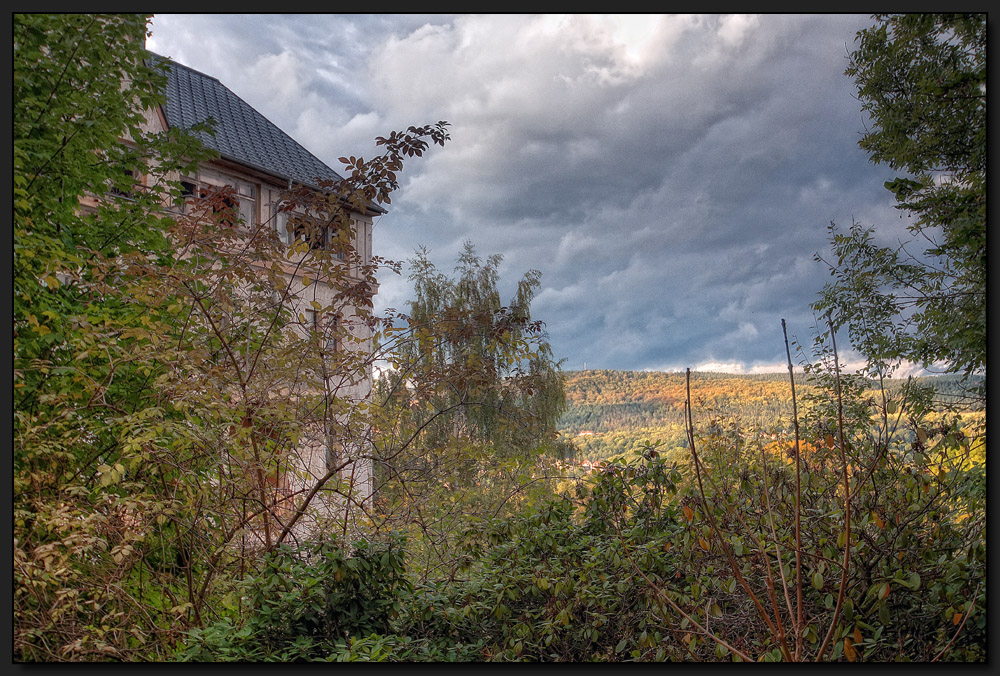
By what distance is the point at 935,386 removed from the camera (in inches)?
79.0

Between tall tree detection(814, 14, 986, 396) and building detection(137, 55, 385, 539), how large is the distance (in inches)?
80.1

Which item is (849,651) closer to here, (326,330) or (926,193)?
(926,193)

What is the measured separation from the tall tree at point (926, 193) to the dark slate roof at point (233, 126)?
2096 millimetres

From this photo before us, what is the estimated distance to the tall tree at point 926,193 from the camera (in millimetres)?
1882

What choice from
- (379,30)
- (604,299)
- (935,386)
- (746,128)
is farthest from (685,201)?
(379,30)

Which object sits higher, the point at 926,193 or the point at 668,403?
the point at 926,193

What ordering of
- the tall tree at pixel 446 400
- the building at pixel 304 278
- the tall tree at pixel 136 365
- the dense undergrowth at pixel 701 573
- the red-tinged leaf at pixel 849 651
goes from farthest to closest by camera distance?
1. the tall tree at pixel 446 400
2. the building at pixel 304 278
3. the tall tree at pixel 136 365
4. the dense undergrowth at pixel 701 573
5. the red-tinged leaf at pixel 849 651

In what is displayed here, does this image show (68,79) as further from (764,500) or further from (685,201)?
(764,500)

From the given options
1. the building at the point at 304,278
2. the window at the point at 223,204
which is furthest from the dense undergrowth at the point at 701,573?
the window at the point at 223,204

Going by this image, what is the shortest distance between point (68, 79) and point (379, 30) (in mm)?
1172

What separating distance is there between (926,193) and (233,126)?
370 cm

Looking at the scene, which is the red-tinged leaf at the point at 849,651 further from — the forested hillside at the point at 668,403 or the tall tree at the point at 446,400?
the tall tree at the point at 446,400

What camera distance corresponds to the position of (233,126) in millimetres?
3838

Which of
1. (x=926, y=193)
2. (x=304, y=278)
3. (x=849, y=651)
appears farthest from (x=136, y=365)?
(x=926, y=193)
